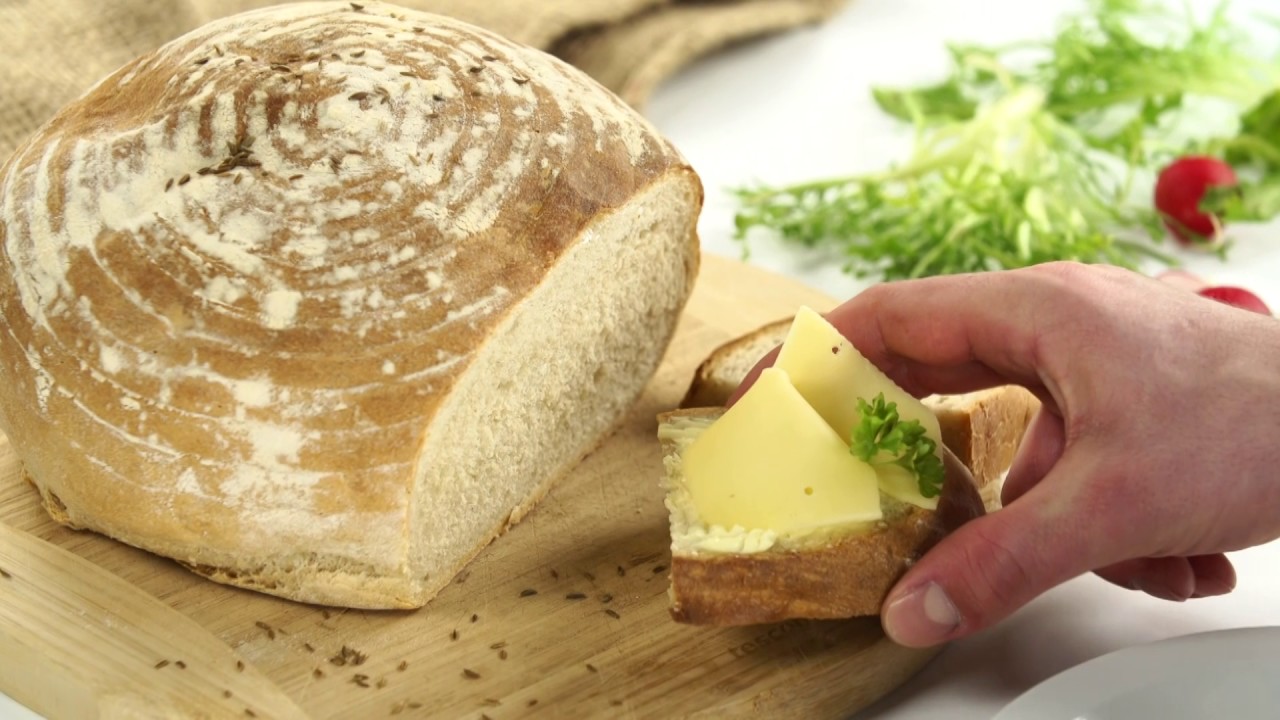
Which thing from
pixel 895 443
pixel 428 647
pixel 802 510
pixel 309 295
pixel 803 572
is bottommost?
pixel 428 647

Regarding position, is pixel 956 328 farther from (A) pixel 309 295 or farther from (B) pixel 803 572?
(A) pixel 309 295

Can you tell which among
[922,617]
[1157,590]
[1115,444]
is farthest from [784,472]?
[1157,590]

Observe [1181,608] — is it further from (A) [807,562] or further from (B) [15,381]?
(B) [15,381]

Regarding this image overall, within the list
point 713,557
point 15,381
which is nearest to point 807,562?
point 713,557

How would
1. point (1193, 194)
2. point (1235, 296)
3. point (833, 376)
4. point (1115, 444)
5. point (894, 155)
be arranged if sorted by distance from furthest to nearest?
point (894, 155) → point (1193, 194) → point (1235, 296) → point (833, 376) → point (1115, 444)

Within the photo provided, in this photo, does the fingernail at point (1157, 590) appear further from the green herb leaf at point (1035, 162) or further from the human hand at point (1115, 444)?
the green herb leaf at point (1035, 162)

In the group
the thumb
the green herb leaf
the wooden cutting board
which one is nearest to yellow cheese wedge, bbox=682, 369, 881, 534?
the thumb
